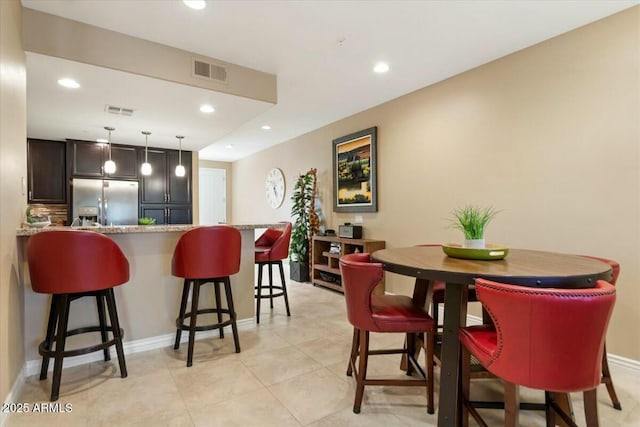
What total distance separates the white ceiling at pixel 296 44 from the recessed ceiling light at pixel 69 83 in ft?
0.21

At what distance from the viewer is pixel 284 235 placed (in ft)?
11.5

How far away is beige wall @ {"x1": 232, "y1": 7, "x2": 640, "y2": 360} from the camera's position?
7.64 feet

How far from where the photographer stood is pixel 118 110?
141 inches

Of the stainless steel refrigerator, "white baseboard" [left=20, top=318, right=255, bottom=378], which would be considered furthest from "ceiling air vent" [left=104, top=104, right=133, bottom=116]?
"white baseboard" [left=20, top=318, right=255, bottom=378]

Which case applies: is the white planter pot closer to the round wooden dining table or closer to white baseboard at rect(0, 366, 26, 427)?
the round wooden dining table

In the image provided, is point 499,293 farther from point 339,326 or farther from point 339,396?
point 339,326

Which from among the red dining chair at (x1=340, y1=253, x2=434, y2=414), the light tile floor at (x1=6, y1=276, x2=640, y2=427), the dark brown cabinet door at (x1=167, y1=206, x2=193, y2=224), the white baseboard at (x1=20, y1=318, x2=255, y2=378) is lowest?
the light tile floor at (x1=6, y1=276, x2=640, y2=427)

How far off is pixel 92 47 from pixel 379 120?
317cm

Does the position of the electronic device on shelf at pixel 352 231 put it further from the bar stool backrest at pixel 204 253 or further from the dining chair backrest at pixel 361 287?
the dining chair backrest at pixel 361 287

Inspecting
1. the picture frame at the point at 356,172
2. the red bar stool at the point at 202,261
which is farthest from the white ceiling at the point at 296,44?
the red bar stool at the point at 202,261

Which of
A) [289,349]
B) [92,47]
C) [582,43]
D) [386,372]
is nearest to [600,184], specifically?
[582,43]

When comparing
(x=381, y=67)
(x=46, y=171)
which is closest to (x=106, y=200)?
(x=46, y=171)

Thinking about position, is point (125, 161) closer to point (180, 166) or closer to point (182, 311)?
point (180, 166)

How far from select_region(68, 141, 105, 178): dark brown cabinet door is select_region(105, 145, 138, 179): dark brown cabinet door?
0.44 feet
